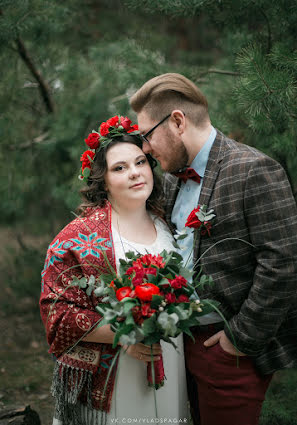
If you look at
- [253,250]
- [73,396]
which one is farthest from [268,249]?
[73,396]

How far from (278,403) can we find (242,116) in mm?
2042

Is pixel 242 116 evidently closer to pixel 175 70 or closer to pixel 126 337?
pixel 175 70

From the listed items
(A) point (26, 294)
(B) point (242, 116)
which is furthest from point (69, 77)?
(A) point (26, 294)

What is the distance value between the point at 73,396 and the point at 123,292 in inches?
29.2

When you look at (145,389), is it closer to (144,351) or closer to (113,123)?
(144,351)

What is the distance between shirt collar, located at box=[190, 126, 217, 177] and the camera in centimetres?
230

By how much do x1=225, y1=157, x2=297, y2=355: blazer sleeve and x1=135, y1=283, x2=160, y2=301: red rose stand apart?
544 millimetres

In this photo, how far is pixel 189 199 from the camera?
241 centimetres

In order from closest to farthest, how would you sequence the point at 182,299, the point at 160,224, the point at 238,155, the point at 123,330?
the point at 123,330 < the point at 182,299 < the point at 238,155 < the point at 160,224

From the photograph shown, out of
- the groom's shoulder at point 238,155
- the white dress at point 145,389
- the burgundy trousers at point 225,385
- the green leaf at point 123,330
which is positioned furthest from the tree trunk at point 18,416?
the groom's shoulder at point 238,155

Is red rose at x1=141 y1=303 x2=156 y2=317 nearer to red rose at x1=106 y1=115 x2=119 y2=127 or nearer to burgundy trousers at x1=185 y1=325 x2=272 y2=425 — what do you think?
burgundy trousers at x1=185 y1=325 x2=272 y2=425

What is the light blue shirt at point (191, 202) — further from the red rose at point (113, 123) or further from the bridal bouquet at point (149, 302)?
the red rose at point (113, 123)

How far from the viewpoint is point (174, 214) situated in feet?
8.33

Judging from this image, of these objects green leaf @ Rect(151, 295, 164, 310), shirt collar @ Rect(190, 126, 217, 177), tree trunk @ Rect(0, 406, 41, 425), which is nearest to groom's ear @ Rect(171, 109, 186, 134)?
shirt collar @ Rect(190, 126, 217, 177)
